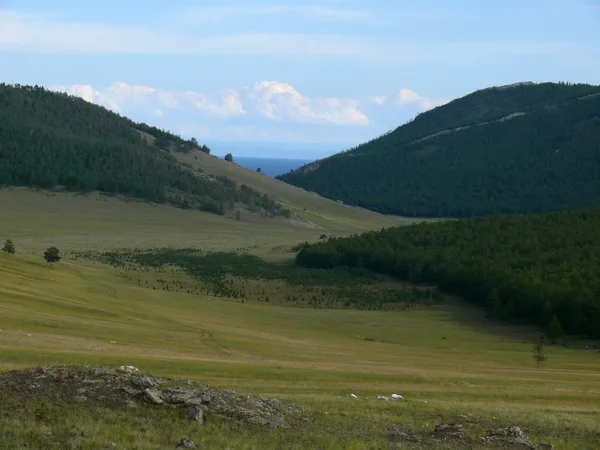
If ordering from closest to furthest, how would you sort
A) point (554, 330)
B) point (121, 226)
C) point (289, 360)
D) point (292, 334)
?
1. point (289, 360)
2. point (292, 334)
3. point (554, 330)
4. point (121, 226)

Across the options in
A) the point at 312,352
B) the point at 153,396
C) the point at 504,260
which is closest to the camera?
the point at 153,396

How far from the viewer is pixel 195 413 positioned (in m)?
17.2

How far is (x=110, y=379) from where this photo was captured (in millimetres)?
18062

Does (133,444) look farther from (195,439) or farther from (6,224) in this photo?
(6,224)

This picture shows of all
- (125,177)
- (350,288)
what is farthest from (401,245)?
(125,177)

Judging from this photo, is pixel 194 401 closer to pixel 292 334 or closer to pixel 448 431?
pixel 448 431

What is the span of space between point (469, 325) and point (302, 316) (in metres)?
11.5

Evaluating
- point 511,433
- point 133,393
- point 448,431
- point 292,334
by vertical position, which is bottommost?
point 292,334

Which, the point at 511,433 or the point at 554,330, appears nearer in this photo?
the point at 511,433

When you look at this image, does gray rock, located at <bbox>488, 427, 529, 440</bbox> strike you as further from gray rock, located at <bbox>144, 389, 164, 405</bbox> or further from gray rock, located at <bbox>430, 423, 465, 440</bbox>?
gray rock, located at <bbox>144, 389, 164, 405</bbox>

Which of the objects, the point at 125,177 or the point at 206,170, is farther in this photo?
the point at 206,170

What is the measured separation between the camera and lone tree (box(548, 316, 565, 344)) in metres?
55.3

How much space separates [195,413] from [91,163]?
507 ft

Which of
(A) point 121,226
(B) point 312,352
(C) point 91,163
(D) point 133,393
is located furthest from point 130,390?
(C) point 91,163
